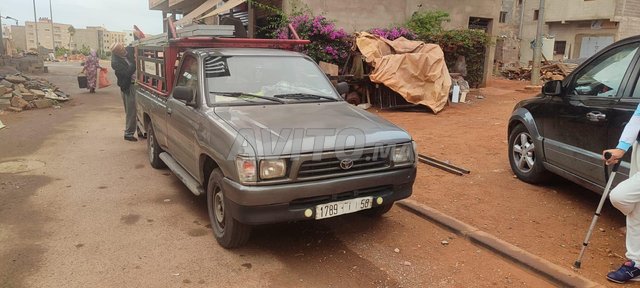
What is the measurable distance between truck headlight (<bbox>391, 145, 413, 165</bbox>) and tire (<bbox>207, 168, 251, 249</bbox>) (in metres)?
1.36

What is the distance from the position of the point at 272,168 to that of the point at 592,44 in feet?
106

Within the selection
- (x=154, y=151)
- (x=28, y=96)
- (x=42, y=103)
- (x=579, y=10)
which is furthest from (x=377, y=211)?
(x=579, y=10)

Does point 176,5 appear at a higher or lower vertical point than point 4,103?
higher

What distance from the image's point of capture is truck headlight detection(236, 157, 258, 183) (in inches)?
135

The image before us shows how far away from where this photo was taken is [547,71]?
2034cm

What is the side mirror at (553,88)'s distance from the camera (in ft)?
16.4

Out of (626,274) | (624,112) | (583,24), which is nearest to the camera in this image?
(626,274)

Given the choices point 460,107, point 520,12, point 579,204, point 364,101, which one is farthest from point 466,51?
point 520,12

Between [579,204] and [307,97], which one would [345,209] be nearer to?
[307,97]

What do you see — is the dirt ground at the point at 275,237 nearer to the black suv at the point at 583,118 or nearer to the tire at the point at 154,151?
the tire at the point at 154,151

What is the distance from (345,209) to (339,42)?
31.7 feet

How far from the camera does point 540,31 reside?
17000 mm

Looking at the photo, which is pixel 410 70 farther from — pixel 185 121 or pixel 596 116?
pixel 185 121

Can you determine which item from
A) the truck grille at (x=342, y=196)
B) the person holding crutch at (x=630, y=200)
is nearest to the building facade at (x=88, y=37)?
the truck grille at (x=342, y=196)
